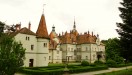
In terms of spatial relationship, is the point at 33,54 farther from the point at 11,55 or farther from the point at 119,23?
the point at 11,55

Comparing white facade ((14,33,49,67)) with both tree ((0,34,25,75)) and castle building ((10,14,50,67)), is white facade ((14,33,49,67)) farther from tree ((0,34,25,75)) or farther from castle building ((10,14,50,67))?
tree ((0,34,25,75))

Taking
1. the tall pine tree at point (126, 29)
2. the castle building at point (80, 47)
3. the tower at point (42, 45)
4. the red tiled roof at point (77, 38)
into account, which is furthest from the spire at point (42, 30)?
the red tiled roof at point (77, 38)

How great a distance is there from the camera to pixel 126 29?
110ft

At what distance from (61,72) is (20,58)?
15.7 metres

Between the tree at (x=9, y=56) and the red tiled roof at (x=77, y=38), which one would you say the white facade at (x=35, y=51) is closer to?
the tree at (x=9, y=56)

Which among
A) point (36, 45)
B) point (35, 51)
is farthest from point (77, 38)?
point (35, 51)

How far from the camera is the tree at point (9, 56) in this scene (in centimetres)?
1536

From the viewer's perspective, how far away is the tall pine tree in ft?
108

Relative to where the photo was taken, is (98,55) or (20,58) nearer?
(20,58)

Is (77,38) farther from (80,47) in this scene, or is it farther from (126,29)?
(126,29)

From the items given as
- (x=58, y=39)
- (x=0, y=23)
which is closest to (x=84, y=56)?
(x=58, y=39)

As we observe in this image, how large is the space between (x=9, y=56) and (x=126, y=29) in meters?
22.7

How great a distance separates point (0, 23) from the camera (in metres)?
42.9

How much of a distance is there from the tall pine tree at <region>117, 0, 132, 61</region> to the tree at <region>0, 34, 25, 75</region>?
20620 mm
